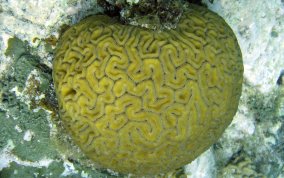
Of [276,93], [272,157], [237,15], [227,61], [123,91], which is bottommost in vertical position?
[272,157]

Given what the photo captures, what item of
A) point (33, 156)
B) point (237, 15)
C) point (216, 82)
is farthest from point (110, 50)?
point (237, 15)

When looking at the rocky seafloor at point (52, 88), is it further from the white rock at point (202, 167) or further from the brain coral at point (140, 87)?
the brain coral at point (140, 87)

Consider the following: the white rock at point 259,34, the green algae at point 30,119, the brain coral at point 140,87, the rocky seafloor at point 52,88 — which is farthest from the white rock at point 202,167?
the green algae at point 30,119

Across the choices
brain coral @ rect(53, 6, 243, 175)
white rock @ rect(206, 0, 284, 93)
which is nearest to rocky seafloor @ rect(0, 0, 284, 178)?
white rock @ rect(206, 0, 284, 93)

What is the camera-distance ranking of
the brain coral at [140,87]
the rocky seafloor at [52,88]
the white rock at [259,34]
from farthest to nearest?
the white rock at [259,34]
the rocky seafloor at [52,88]
the brain coral at [140,87]

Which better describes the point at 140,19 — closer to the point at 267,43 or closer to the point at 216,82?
the point at 216,82
